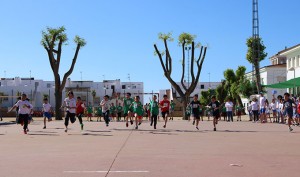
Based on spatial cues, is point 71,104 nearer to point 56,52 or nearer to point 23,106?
point 23,106

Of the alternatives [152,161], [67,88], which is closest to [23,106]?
[152,161]

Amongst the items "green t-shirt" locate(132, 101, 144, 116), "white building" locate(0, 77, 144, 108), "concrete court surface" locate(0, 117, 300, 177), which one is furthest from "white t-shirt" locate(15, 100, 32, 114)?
"white building" locate(0, 77, 144, 108)

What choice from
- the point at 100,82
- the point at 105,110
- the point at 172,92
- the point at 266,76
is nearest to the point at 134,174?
the point at 105,110

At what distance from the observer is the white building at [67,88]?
94625 millimetres

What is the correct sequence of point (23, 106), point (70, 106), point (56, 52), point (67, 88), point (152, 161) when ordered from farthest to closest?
point (67, 88), point (56, 52), point (70, 106), point (23, 106), point (152, 161)

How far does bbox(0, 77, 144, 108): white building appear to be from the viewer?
94625 mm

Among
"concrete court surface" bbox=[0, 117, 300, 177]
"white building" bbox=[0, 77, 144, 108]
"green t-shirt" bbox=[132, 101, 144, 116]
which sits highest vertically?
"white building" bbox=[0, 77, 144, 108]

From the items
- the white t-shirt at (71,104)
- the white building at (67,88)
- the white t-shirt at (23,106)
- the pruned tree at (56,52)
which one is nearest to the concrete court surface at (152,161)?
the white t-shirt at (23,106)

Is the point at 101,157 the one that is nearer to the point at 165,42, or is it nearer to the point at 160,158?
the point at 160,158

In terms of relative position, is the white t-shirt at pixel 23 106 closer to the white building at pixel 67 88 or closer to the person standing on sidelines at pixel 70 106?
the person standing on sidelines at pixel 70 106

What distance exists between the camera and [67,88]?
101 meters

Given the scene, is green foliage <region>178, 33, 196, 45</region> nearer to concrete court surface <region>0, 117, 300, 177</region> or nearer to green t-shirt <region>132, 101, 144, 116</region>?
green t-shirt <region>132, 101, 144, 116</region>

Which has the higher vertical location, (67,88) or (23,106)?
(67,88)

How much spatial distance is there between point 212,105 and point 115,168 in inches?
533
